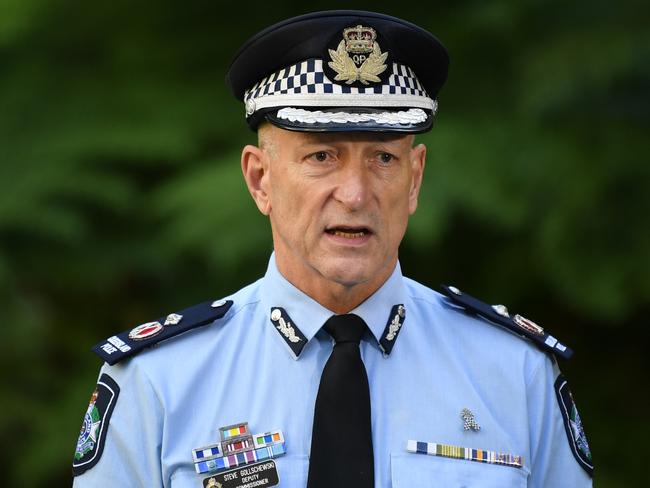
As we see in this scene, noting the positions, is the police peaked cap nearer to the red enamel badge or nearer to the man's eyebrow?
the man's eyebrow

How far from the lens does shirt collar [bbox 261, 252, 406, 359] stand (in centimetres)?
296

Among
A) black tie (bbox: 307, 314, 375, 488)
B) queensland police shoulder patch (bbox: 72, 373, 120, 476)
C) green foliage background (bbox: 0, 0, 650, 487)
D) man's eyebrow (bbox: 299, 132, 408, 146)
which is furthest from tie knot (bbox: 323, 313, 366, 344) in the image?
green foliage background (bbox: 0, 0, 650, 487)

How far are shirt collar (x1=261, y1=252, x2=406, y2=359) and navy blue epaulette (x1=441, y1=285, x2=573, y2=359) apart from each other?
22 centimetres

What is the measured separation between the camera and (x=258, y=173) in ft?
10.1

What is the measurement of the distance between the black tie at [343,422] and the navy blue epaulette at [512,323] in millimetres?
384

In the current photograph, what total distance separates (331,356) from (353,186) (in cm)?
41

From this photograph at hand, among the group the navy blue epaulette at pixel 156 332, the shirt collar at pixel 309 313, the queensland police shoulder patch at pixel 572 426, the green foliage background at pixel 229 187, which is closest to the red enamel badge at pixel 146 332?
the navy blue epaulette at pixel 156 332

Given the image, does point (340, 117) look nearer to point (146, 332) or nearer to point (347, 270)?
point (347, 270)

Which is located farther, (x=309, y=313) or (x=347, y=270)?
(x=309, y=313)

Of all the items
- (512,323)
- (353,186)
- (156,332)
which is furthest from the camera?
(512,323)

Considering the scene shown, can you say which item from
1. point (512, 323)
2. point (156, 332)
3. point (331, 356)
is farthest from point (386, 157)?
point (156, 332)

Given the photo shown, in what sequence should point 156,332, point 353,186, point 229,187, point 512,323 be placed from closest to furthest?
point 353,186
point 156,332
point 512,323
point 229,187
